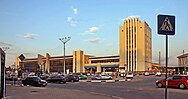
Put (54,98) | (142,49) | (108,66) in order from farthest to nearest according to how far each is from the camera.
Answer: (108,66) → (142,49) → (54,98)

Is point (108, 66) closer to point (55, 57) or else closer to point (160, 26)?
point (55, 57)

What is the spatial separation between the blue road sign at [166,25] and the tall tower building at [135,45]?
117 m

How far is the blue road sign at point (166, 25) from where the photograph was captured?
961 centimetres

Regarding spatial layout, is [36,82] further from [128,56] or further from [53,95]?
[128,56]

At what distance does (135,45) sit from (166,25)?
12300 centimetres

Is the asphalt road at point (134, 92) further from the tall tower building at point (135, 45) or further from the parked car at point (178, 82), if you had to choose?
the tall tower building at point (135, 45)

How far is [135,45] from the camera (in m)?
132

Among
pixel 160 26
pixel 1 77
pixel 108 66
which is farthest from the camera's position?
pixel 108 66

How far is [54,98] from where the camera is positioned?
61.2 feet

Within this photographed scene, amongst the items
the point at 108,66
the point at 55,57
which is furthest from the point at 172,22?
the point at 55,57

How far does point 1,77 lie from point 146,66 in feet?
395

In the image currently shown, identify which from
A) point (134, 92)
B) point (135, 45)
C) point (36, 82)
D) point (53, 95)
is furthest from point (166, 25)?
point (135, 45)

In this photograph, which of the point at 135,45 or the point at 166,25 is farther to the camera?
the point at 135,45

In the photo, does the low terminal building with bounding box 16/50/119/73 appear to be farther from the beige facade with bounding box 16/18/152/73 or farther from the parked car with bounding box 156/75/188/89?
the parked car with bounding box 156/75/188/89
